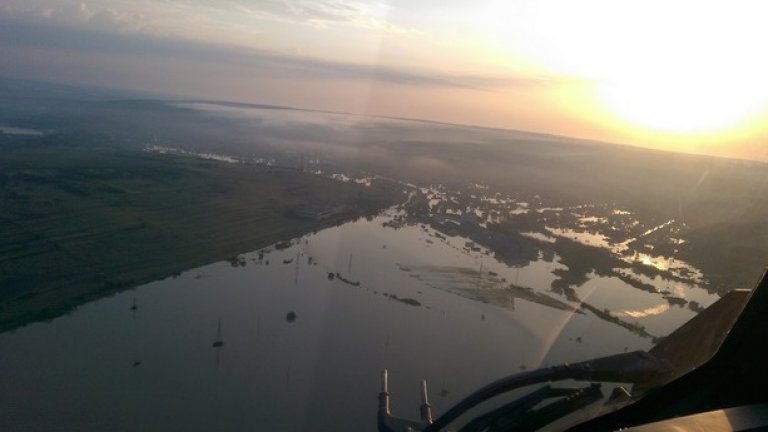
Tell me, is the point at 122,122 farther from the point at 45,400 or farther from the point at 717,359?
the point at 717,359

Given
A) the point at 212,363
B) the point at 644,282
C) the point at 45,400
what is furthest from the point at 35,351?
the point at 644,282

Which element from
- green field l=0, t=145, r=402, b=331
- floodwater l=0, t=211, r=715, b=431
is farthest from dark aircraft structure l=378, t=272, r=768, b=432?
green field l=0, t=145, r=402, b=331

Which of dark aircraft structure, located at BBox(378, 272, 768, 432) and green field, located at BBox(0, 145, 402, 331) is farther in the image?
green field, located at BBox(0, 145, 402, 331)

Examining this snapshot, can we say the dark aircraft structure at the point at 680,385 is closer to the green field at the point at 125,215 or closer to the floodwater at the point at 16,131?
the green field at the point at 125,215

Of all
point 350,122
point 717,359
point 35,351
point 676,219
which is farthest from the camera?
point 350,122

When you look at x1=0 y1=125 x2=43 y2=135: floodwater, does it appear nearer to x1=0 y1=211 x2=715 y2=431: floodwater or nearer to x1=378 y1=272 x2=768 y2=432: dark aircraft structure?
x1=0 y1=211 x2=715 y2=431: floodwater

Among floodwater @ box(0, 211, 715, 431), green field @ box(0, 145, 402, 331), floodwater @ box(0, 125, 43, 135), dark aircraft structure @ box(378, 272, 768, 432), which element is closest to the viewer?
dark aircraft structure @ box(378, 272, 768, 432)
